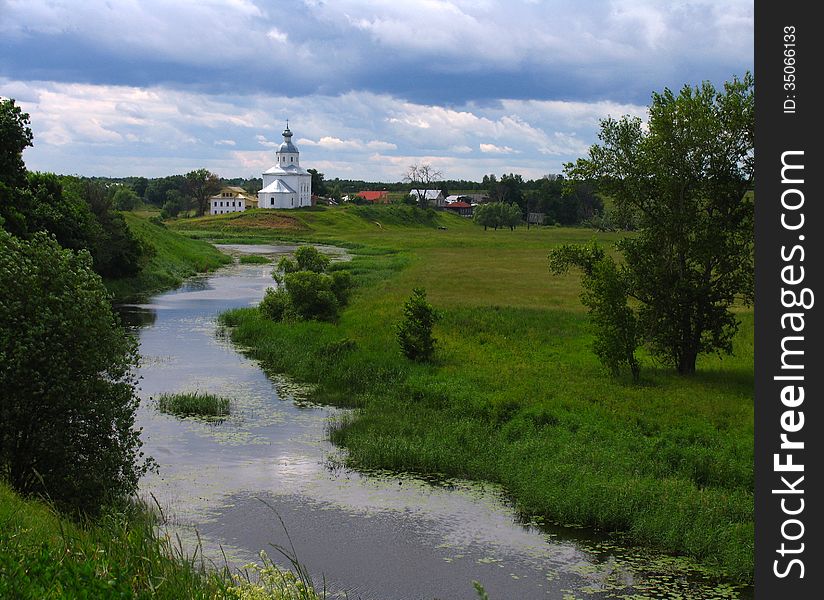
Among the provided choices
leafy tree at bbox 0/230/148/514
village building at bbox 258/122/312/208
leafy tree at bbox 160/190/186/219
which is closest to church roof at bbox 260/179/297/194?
village building at bbox 258/122/312/208

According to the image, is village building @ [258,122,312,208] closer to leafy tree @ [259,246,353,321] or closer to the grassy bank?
the grassy bank

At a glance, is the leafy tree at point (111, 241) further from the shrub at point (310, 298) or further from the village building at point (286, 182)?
the village building at point (286, 182)

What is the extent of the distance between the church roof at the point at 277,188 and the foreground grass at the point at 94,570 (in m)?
161

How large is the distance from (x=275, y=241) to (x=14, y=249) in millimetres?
104622

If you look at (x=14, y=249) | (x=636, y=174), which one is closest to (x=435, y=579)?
(x=14, y=249)

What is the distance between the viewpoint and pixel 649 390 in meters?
26.2

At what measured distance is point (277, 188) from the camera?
17238 cm

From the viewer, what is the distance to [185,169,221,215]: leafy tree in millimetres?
188125

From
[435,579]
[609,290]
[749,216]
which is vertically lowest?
[435,579]

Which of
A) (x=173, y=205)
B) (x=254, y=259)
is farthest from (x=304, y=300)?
(x=173, y=205)

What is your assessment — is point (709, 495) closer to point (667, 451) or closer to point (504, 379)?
point (667, 451)

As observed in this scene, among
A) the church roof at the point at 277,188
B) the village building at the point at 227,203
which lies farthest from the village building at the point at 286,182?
the village building at the point at 227,203

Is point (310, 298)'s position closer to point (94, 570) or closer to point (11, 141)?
point (11, 141)

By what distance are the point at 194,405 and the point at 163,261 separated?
162 feet
